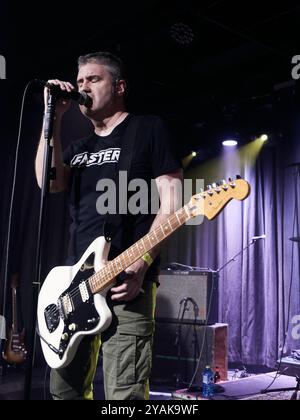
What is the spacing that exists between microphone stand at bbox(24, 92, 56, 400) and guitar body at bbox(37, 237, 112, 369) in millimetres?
199

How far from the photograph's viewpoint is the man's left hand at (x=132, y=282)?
1.82 m

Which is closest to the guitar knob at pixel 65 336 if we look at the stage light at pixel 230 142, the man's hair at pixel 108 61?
the man's hair at pixel 108 61

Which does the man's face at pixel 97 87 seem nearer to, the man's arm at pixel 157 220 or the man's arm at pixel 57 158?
the man's arm at pixel 57 158

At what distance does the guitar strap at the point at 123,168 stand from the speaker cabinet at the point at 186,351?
2.99m

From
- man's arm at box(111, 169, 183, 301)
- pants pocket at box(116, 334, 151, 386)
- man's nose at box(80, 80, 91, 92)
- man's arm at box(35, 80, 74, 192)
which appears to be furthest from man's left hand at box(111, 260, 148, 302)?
man's nose at box(80, 80, 91, 92)

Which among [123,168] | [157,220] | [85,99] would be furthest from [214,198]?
[85,99]

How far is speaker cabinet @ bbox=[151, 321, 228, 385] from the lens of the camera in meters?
4.61

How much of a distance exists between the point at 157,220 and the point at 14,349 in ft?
12.9

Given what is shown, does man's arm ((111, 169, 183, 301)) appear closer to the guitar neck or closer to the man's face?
the guitar neck

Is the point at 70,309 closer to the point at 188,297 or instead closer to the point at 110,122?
the point at 110,122

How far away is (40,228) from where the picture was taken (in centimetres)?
184

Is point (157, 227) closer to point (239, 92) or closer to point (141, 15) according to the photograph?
point (141, 15)

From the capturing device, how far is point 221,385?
3.85 meters
